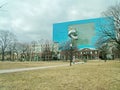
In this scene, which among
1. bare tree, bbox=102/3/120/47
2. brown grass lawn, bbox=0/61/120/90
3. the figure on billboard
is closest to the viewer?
brown grass lawn, bbox=0/61/120/90

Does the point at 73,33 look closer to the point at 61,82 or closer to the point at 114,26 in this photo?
the point at 114,26

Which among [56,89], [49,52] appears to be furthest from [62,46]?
[56,89]

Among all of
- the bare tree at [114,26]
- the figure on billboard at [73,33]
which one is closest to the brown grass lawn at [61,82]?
the bare tree at [114,26]

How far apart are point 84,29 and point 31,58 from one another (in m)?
31.3

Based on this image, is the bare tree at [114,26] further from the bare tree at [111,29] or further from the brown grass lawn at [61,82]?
the brown grass lawn at [61,82]

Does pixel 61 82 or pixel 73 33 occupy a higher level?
pixel 73 33

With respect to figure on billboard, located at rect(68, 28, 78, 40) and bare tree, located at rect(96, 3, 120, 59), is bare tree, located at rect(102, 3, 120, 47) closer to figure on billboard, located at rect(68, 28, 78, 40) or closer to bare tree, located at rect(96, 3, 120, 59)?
bare tree, located at rect(96, 3, 120, 59)

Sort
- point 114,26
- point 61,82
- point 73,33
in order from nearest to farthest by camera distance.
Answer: point 61,82 → point 114,26 → point 73,33

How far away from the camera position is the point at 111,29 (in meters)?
39.3

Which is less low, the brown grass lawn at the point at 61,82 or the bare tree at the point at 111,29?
the bare tree at the point at 111,29

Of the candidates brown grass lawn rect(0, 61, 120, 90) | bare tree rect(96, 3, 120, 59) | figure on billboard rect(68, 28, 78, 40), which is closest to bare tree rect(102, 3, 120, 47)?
bare tree rect(96, 3, 120, 59)

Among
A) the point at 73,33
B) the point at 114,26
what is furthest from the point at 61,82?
the point at 73,33

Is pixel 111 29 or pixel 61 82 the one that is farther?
pixel 111 29

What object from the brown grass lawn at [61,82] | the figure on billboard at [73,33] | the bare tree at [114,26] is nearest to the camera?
the brown grass lawn at [61,82]
